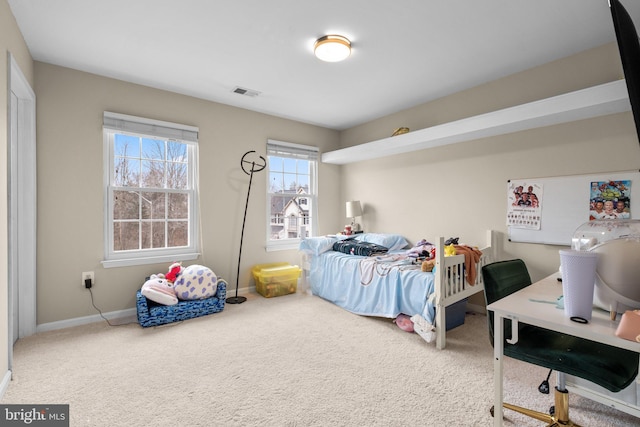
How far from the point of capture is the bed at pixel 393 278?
2.54 metres

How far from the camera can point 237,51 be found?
2605 millimetres

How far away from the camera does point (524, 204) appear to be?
2.95m

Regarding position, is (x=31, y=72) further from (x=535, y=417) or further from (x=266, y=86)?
(x=535, y=417)

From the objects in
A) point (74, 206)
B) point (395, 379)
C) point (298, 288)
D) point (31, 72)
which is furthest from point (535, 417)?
point (31, 72)

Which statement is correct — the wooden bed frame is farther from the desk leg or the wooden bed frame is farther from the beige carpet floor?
the desk leg

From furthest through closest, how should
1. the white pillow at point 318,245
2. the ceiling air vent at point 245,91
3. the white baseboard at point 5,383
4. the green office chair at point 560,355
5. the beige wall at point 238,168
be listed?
the white pillow at point 318,245 < the ceiling air vent at point 245,91 < the beige wall at point 238,168 < the white baseboard at point 5,383 < the green office chair at point 560,355

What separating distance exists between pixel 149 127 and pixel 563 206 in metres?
4.17

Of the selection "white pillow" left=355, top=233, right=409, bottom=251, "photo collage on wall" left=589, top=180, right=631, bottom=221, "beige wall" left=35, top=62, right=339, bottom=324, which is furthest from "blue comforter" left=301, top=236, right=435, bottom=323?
"photo collage on wall" left=589, top=180, right=631, bottom=221

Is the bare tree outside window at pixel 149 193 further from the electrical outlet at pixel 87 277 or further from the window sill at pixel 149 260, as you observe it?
the electrical outlet at pixel 87 277

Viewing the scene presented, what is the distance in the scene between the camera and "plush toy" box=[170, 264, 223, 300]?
3.18 meters

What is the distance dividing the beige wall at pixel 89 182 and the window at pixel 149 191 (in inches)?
3.8

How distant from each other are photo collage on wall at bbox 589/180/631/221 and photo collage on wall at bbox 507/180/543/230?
38 centimetres

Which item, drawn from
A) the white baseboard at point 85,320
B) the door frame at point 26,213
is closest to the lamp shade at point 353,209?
the white baseboard at point 85,320

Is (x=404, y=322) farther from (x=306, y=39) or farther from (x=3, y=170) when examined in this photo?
(x=3, y=170)
